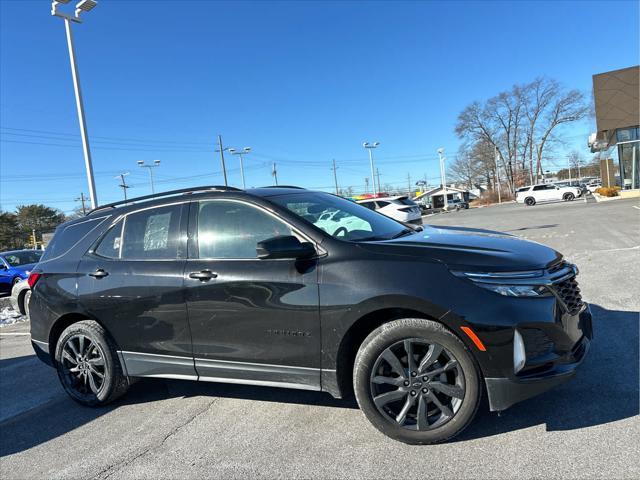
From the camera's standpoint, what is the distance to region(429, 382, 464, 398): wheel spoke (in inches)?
110

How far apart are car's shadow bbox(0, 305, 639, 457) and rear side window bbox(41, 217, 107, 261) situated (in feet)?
4.89

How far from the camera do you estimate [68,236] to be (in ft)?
14.6

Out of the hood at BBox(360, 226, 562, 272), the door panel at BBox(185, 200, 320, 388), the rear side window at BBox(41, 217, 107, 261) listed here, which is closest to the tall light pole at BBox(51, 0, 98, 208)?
the rear side window at BBox(41, 217, 107, 261)

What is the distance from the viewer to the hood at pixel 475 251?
2818 millimetres

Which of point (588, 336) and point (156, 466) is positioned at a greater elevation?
point (588, 336)

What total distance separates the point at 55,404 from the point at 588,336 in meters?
4.75

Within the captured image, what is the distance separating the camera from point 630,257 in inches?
317

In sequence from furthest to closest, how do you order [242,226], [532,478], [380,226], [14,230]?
[14,230], [380,226], [242,226], [532,478]

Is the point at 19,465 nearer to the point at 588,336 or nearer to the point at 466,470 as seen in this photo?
the point at 466,470

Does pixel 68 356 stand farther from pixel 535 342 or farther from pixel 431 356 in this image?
→ pixel 535 342

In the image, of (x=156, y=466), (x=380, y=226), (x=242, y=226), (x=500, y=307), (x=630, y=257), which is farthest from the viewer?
(x=630, y=257)

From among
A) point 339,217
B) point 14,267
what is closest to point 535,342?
point 339,217

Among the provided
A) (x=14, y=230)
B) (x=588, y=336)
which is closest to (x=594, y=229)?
(x=588, y=336)

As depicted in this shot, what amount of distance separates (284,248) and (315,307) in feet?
1.49
